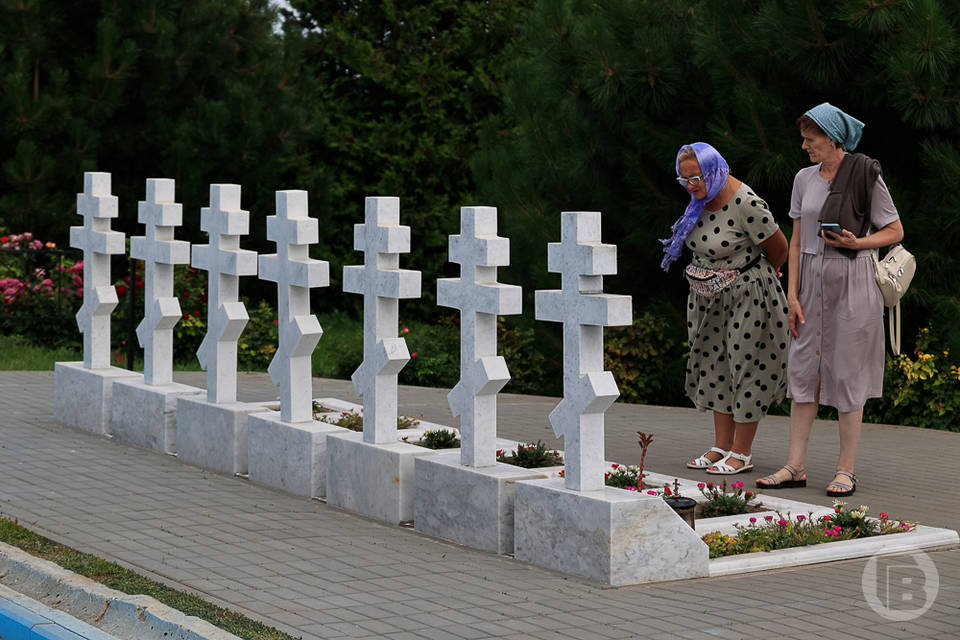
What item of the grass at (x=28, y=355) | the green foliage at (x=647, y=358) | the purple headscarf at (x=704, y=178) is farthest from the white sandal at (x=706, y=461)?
the grass at (x=28, y=355)

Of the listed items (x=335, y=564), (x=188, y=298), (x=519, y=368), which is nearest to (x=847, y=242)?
(x=335, y=564)

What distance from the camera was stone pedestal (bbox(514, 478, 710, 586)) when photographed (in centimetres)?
567

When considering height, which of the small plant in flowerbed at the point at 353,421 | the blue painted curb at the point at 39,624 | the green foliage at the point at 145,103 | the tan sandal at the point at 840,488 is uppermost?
the green foliage at the point at 145,103

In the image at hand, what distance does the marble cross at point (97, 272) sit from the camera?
9.87 meters

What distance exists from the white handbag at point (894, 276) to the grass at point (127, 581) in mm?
3919

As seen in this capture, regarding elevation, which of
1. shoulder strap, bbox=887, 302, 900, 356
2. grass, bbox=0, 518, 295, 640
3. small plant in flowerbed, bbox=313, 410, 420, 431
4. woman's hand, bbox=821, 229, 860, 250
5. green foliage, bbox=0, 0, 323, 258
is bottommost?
grass, bbox=0, 518, 295, 640

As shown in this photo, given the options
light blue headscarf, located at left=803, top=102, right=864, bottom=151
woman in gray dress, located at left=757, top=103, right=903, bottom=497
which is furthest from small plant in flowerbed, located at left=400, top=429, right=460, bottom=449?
light blue headscarf, located at left=803, top=102, right=864, bottom=151

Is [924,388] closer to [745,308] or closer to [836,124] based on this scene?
[745,308]

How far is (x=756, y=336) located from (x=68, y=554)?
12.8ft

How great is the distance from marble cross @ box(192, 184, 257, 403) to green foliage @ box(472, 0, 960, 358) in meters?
4.36

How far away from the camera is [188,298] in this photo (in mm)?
15773

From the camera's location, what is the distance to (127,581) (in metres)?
5.59

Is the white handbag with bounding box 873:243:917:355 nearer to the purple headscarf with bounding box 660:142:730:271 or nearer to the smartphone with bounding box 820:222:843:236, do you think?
the smartphone with bounding box 820:222:843:236

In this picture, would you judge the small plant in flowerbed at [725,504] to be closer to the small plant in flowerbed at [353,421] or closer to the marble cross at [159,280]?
the small plant in flowerbed at [353,421]
